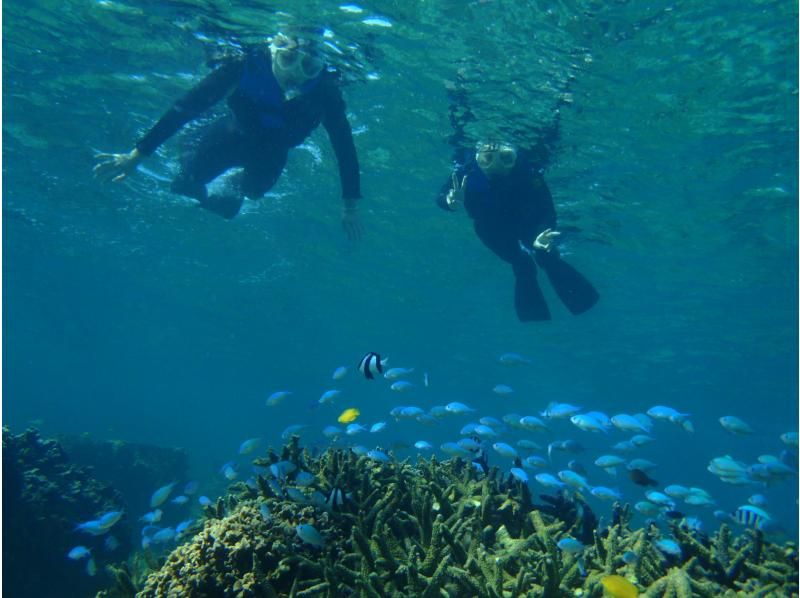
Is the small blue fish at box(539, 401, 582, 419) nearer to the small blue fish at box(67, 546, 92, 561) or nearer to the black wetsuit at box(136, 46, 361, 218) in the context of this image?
the black wetsuit at box(136, 46, 361, 218)

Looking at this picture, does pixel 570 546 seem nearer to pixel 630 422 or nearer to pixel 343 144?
pixel 630 422

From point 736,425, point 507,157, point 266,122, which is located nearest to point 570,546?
point 736,425

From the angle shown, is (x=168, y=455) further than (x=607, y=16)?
Yes

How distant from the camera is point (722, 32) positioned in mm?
10180

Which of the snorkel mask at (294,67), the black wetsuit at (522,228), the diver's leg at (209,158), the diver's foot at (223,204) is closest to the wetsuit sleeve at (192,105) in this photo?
the diver's leg at (209,158)

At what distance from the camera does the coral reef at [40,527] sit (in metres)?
8.49

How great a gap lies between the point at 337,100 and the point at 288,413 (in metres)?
142

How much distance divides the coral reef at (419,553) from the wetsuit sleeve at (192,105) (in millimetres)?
6321

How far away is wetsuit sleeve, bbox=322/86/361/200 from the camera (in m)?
9.19

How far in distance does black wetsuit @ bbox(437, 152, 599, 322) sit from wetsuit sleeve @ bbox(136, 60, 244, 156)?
533cm

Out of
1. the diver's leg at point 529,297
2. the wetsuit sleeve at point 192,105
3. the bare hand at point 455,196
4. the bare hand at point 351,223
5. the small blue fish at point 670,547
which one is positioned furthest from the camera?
the bare hand at point 455,196

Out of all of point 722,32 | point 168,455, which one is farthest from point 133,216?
point 722,32

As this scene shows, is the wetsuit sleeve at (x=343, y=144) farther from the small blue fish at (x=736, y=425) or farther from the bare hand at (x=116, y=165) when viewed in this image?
the small blue fish at (x=736, y=425)

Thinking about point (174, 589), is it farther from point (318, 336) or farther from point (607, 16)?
point (318, 336)
